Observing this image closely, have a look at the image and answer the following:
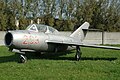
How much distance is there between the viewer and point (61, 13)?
143 ft

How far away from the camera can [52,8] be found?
141 feet

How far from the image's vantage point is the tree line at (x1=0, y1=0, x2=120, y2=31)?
39531mm

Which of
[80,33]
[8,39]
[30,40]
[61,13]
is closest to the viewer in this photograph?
[8,39]

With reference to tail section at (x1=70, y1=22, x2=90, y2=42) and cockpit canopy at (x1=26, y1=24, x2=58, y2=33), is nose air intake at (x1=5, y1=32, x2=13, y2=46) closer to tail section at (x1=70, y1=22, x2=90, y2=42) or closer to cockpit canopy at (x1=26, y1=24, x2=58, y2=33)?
cockpit canopy at (x1=26, y1=24, x2=58, y2=33)

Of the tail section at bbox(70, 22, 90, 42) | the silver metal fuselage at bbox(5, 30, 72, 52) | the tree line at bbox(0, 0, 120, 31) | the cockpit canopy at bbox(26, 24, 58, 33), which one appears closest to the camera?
the silver metal fuselage at bbox(5, 30, 72, 52)

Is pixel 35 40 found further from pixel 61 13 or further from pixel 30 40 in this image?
pixel 61 13

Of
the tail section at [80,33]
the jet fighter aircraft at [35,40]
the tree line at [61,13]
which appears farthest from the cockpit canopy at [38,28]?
the tree line at [61,13]

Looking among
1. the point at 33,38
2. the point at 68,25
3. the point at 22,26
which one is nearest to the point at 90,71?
the point at 33,38

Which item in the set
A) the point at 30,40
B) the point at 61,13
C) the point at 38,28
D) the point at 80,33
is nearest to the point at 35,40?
the point at 30,40

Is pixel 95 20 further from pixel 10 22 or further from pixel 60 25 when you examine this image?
pixel 10 22

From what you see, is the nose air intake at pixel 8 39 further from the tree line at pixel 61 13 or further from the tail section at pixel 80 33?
the tree line at pixel 61 13

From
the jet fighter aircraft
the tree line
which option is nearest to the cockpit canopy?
the jet fighter aircraft

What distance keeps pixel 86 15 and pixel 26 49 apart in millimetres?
31468

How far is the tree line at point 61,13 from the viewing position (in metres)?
39.5
